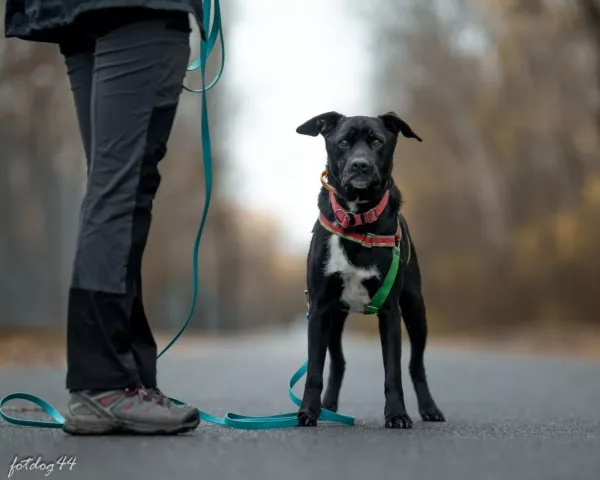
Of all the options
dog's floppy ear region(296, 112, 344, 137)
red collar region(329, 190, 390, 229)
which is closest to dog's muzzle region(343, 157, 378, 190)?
red collar region(329, 190, 390, 229)

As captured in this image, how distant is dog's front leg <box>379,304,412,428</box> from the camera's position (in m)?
4.73

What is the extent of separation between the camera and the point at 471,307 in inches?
1095

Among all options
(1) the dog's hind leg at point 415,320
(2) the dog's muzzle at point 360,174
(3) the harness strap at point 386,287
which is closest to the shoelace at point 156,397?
(3) the harness strap at point 386,287

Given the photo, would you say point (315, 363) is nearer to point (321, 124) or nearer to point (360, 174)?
point (360, 174)

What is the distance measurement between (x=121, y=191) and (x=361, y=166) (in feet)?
4.87

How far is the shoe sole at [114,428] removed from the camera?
3844 mm

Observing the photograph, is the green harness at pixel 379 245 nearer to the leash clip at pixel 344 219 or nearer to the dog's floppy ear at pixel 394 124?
the leash clip at pixel 344 219

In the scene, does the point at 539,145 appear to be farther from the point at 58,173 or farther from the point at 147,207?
the point at 147,207

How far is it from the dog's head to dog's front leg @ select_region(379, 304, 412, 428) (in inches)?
24.5

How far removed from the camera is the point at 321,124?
214 inches

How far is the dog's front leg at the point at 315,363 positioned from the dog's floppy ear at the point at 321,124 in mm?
1009

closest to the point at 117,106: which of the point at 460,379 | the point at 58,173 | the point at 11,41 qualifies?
the point at 460,379

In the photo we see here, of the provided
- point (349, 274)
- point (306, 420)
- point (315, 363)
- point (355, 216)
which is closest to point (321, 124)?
point (355, 216)

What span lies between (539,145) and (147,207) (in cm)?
2368
